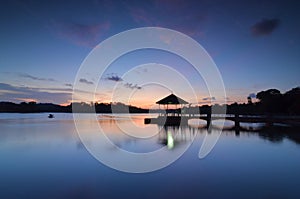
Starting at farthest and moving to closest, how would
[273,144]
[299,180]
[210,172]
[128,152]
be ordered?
1. [273,144]
2. [128,152]
3. [210,172]
4. [299,180]

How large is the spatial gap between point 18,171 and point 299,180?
938 cm

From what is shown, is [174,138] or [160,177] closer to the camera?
[160,177]

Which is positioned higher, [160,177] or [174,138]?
[174,138]

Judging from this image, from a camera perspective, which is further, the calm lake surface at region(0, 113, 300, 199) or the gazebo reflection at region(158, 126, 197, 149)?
the gazebo reflection at region(158, 126, 197, 149)

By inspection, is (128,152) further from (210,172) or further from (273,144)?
(273,144)

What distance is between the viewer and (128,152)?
11133 millimetres

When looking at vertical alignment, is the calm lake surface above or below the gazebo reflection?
below

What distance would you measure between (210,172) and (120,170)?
10.5 feet

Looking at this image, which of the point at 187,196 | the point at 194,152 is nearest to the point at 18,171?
the point at 187,196

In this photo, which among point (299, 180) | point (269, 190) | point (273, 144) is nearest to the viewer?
point (269, 190)

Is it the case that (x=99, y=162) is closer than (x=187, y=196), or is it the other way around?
(x=187, y=196)

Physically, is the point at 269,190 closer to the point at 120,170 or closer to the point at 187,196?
the point at 187,196

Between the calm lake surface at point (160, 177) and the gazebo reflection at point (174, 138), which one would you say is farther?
the gazebo reflection at point (174, 138)

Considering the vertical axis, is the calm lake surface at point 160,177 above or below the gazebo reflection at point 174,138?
below
